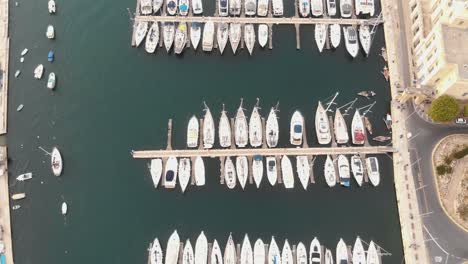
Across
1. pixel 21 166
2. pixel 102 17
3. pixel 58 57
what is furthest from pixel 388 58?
pixel 21 166

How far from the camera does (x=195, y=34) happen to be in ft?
220

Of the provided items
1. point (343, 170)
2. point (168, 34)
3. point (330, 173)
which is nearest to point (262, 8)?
point (168, 34)

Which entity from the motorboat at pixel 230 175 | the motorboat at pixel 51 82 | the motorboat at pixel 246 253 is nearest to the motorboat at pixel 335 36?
the motorboat at pixel 230 175

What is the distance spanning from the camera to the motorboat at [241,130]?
60.5 m

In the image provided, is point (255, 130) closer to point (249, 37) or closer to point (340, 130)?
point (340, 130)

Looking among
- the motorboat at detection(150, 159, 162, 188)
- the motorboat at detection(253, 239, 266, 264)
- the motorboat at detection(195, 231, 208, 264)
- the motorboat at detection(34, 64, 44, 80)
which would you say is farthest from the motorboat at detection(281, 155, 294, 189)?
the motorboat at detection(34, 64, 44, 80)

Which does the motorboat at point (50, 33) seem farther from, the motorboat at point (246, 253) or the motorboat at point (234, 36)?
the motorboat at point (246, 253)

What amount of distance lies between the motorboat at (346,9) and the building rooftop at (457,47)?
53.8ft

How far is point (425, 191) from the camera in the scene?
57.3 meters

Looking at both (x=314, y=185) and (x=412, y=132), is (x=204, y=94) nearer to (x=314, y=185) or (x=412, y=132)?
(x=314, y=185)

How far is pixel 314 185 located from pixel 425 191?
614 inches

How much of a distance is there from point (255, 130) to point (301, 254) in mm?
18998

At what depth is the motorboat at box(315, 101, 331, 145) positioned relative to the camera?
60938mm

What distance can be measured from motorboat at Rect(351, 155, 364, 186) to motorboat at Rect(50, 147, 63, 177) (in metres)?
43.6
